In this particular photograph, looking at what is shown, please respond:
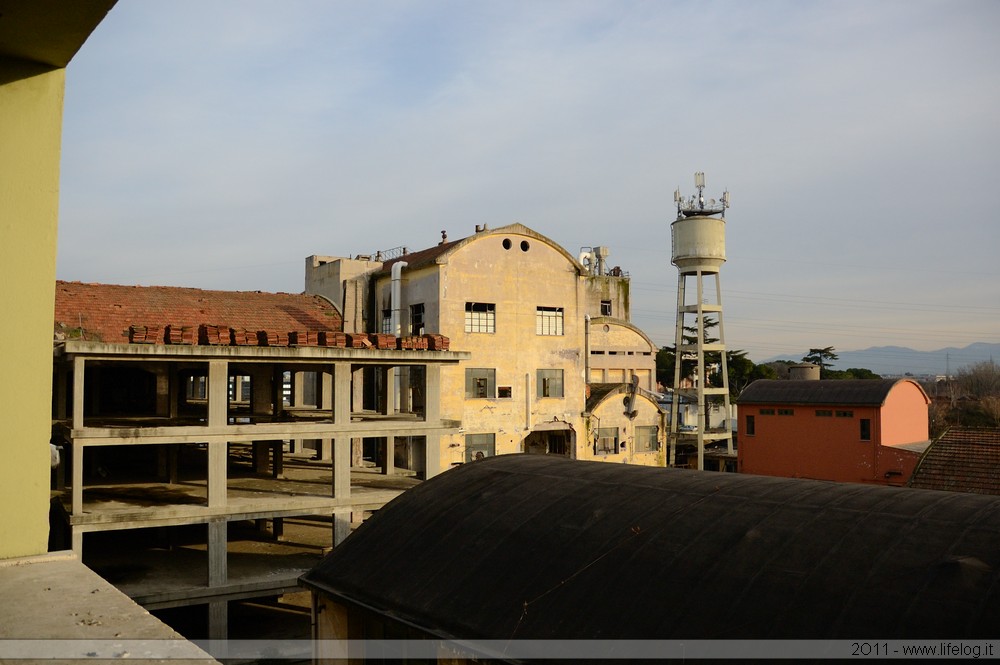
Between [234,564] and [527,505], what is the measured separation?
48.8ft

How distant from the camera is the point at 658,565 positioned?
11.3 metres

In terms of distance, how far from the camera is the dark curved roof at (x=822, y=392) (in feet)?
128

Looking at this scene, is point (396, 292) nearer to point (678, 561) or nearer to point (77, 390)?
point (77, 390)

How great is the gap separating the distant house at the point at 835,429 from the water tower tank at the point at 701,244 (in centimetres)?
1072

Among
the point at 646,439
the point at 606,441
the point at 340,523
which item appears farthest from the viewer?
the point at 646,439

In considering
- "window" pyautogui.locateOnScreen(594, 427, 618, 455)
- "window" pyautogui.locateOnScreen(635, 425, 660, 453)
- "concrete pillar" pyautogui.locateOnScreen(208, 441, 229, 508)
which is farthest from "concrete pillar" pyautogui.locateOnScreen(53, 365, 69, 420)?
"window" pyautogui.locateOnScreen(635, 425, 660, 453)

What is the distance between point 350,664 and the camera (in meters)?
14.1

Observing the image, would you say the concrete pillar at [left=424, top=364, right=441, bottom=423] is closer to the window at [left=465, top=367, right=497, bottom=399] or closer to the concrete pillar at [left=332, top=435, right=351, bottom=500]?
the concrete pillar at [left=332, top=435, right=351, bottom=500]

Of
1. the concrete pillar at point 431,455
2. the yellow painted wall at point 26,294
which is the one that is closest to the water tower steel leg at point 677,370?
the concrete pillar at point 431,455

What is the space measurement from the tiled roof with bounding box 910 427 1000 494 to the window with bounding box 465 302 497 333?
20502mm

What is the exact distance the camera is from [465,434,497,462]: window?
125 feet

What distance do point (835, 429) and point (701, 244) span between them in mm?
17235

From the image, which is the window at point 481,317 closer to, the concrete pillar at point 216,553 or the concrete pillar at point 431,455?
the concrete pillar at point 431,455

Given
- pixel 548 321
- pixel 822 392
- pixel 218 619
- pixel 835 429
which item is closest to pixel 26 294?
pixel 218 619
